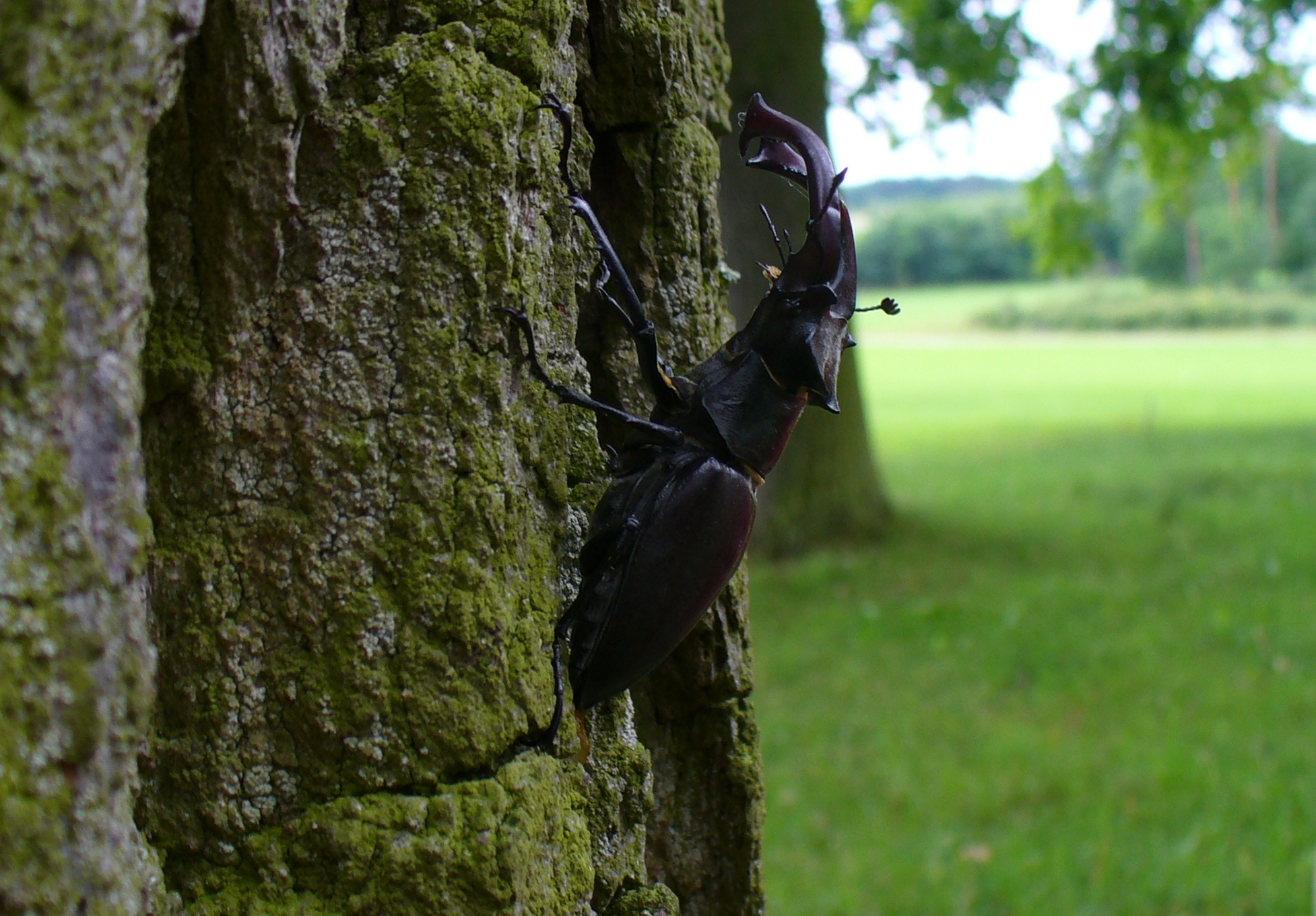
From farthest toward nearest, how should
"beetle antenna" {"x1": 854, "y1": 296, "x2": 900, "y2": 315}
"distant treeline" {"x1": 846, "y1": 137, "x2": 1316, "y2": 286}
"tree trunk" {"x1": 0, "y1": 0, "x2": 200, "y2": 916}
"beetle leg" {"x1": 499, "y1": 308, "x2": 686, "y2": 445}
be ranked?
"distant treeline" {"x1": 846, "y1": 137, "x2": 1316, "y2": 286} < "beetle antenna" {"x1": 854, "y1": 296, "x2": 900, "y2": 315} < "beetle leg" {"x1": 499, "y1": 308, "x2": 686, "y2": 445} < "tree trunk" {"x1": 0, "y1": 0, "x2": 200, "y2": 916}

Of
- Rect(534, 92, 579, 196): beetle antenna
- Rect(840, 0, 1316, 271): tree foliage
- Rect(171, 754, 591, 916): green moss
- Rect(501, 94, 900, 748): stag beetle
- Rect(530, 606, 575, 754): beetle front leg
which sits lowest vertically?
Rect(171, 754, 591, 916): green moss

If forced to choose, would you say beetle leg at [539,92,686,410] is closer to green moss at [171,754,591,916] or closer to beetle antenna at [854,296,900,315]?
beetle antenna at [854,296,900,315]

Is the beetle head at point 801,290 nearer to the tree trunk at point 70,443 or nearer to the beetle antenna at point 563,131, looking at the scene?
the beetle antenna at point 563,131

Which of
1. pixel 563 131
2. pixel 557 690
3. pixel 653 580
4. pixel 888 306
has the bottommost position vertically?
pixel 557 690

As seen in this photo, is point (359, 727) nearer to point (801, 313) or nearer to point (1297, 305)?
point (801, 313)

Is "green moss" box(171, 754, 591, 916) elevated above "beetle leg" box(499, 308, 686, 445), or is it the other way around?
"beetle leg" box(499, 308, 686, 445)

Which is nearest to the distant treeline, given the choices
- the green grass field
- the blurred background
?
the blurred background

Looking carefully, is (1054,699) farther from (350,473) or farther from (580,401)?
(350,473)

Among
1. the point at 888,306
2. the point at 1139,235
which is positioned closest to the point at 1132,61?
the point at 888,306
